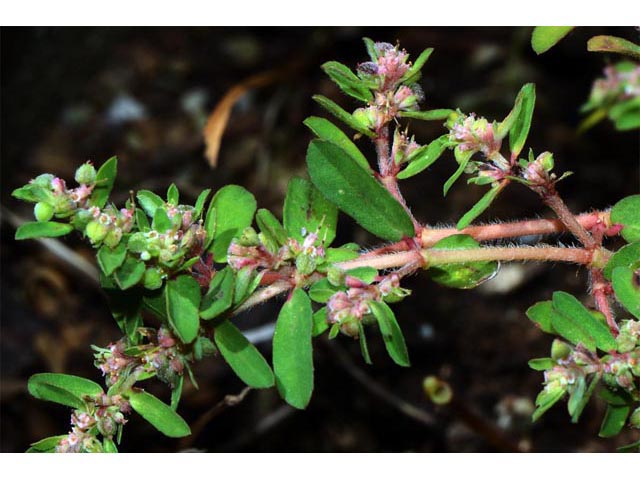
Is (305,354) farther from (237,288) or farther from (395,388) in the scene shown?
(395,388)

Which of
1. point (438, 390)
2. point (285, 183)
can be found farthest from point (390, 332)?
point (285, 183)

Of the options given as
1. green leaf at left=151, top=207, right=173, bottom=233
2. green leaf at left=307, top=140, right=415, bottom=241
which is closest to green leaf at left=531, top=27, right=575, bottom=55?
green leaf at left=307, top=140, right=415, bottom=241

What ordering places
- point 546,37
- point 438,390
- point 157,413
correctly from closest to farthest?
point 157,413 < point 546,37 < point 438,390

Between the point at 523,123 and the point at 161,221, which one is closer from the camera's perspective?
the point at 161,221

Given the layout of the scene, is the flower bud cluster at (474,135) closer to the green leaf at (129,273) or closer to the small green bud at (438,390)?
the green leaf at (129,273)

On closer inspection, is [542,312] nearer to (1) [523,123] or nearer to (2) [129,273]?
(1) [523,123]

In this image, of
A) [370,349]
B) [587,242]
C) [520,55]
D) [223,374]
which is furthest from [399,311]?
[587,242]

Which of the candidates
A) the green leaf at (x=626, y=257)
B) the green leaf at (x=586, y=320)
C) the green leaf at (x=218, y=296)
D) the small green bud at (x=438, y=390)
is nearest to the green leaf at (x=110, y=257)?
the green leaf at (x=218, y=296)
